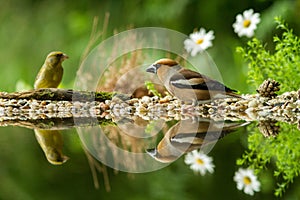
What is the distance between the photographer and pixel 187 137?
194 centimetres

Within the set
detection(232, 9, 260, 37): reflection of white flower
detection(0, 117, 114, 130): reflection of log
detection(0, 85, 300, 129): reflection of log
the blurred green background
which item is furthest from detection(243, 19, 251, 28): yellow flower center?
detection(0, 117, 114, 130): reflection of log

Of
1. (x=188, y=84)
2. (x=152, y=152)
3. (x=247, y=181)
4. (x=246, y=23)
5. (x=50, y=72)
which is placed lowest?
(x=247, y=181)

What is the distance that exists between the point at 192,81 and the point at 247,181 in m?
1.09

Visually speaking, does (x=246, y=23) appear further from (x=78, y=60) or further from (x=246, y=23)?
(x=78, y=60)

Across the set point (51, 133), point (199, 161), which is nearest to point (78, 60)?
point (51, 133)

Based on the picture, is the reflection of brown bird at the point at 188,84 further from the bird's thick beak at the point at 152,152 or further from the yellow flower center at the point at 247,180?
the yellow flower center at the point at 247,180

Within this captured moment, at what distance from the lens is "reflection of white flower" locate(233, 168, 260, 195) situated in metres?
1.43

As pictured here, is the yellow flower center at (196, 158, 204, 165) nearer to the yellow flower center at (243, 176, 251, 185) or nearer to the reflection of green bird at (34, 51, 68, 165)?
the yellow flower center at (243, 176, 251, 185)

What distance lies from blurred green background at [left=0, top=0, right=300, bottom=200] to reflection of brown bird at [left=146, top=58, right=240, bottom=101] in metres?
0.53

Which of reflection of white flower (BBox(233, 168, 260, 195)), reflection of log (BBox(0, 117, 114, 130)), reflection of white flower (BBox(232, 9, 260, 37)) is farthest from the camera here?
reflection of white flower (BBox(232, 9, 260, 37))

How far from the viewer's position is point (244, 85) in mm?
4254

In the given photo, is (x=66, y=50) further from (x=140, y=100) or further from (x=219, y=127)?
(x=219, y=127)

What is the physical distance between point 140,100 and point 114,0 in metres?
2.34

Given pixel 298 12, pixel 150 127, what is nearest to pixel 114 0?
pixel 298 12
